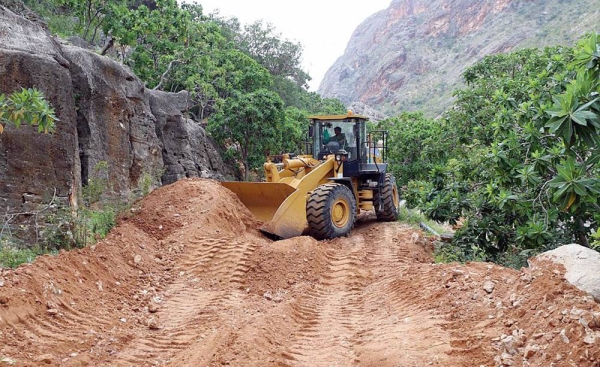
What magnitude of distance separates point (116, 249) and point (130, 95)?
639 cm

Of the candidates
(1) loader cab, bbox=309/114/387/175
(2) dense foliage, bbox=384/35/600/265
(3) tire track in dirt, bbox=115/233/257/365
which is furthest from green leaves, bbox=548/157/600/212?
(1) loader cab, bbox=309/114/387/175

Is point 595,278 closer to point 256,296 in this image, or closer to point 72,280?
point 256,296

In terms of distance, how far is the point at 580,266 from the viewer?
5.12 meters

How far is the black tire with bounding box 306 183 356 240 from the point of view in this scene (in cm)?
1077

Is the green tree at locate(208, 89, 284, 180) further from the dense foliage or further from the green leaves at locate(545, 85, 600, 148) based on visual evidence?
the green leaves at locate(545, 85, 600, 148)

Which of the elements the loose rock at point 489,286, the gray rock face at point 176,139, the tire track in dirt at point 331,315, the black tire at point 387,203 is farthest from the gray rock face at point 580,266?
the gray rock face at point 176,139

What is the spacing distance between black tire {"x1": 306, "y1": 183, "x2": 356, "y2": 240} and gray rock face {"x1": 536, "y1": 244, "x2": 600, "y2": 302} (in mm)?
5433

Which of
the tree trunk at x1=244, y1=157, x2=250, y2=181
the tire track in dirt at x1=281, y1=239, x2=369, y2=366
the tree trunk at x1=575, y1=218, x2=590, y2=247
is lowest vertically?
the tire track in dirt at x1=281, y1=239, x2=369, y2=366

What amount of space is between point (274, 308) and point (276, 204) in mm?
5554

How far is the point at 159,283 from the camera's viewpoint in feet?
25.7

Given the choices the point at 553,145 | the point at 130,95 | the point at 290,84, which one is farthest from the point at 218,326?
the point at 290,84

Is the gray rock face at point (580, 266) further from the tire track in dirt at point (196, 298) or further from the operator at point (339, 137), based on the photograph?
the operator at point (339, 137)

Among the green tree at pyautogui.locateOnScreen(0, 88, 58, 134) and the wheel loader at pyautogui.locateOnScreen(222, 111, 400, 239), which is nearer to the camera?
the green tree at pyautogui.locateOnScreen(0, 88, 58, 134)

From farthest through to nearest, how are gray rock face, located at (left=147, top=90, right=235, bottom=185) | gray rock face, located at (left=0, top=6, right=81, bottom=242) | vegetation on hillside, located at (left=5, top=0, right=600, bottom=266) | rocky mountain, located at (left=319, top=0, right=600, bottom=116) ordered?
1. rocky mountain, located at (left=319, top=0, right=600, bottom=116)
2. gray rock face, located at (left=147, top=90, right=235, bottom=185)
3. gray rock face, located at (left=0, top=6, right=81, bottom=242)
4. vegetation on hillside, located at (left=5, top=0, right=600, bottom=266)
